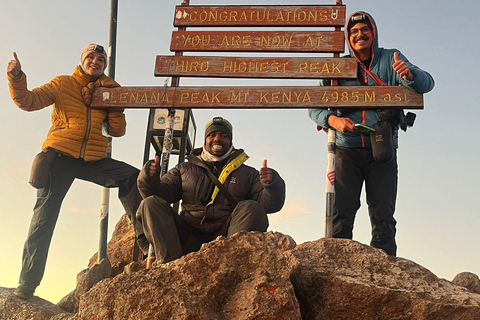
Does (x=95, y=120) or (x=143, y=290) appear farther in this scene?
(x=95, y=120)

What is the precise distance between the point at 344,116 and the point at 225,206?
2.17 meters

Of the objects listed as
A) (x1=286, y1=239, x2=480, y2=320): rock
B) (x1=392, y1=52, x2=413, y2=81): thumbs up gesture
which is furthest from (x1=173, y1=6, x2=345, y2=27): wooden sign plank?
(x1=286, y1=239, x2=480, y2=320): rock

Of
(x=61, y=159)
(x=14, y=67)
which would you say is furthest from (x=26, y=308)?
(x=14, y=67)

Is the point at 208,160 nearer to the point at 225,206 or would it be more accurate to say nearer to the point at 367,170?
the point at 225,206

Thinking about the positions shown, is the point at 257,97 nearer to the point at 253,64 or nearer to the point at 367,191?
the point at 253,64

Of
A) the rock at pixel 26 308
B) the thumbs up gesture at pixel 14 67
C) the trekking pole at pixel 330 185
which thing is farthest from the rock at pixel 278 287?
the thumbs up gesture at pixel 14 67

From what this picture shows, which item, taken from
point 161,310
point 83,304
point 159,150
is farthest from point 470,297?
point 159,150

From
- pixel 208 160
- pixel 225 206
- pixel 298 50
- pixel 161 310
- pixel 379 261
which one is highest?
pixel 298 50

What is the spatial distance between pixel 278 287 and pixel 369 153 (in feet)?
10.6

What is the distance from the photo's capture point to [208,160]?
6941 mm

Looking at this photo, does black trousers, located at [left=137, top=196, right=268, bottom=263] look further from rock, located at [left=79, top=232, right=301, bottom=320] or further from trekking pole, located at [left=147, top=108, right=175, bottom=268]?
trekking pole, located at [left=147, top=108, right=175, bottom=268]

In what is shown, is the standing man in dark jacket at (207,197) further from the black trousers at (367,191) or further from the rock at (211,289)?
the rock at (211,289)

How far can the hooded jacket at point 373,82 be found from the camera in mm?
7121

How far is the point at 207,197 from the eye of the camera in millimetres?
6742
